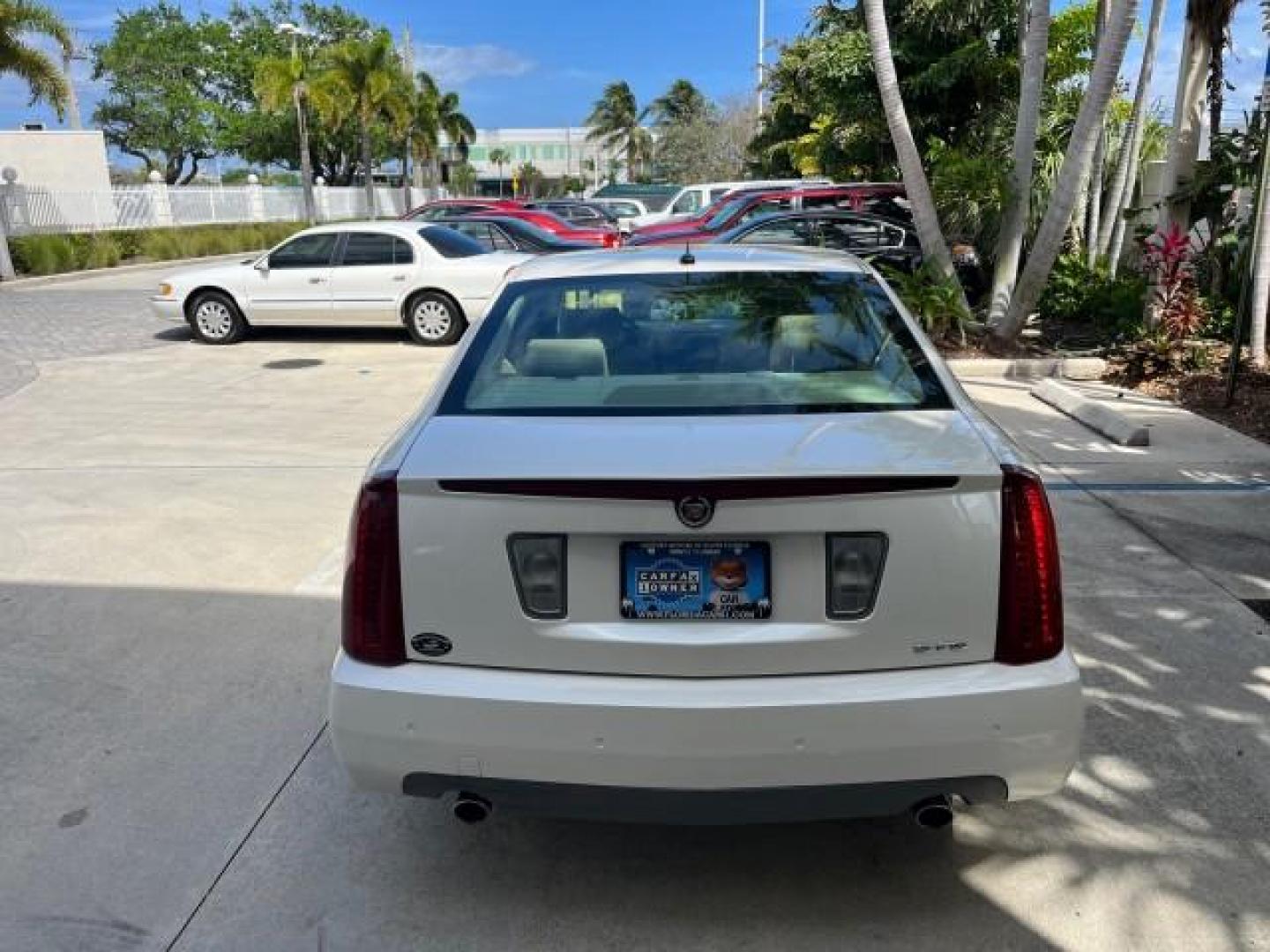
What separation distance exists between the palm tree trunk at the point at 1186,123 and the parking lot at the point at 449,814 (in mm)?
5089

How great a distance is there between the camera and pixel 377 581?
253 cm

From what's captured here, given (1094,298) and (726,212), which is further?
(726,212)

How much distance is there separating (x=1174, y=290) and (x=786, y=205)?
6.61 meters

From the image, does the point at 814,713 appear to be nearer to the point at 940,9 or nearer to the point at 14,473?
the point at 14,473

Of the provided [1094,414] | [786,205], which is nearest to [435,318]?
[786,205]

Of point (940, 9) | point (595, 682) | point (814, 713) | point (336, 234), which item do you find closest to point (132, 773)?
point (595, 682)

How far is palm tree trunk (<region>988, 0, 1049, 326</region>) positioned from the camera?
409 inches

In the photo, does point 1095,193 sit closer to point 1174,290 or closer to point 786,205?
point 786,205

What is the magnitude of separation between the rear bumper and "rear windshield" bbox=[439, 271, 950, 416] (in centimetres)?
80

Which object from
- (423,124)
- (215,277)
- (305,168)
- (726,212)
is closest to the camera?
(215,277)

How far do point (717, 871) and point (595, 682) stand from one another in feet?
2.88

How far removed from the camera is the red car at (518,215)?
16344 millimetres

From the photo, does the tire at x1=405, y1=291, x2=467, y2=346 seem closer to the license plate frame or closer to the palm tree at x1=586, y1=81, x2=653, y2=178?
the license plate frame

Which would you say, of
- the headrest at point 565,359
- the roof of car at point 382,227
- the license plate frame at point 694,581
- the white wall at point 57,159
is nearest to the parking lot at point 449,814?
the license plate frame at point 694,581
